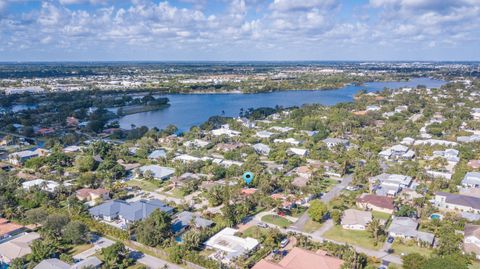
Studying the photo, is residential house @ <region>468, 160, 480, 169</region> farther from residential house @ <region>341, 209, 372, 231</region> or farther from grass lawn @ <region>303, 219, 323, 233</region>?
grass lawn @ <region>303, 219, 323, 233</region>

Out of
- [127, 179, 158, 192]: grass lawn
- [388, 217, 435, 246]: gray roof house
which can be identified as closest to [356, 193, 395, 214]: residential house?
[388, 217, 435, 246]: gray roof house

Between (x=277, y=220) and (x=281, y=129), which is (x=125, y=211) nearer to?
(x=277, y=220)

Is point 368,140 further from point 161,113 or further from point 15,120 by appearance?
point 15,120

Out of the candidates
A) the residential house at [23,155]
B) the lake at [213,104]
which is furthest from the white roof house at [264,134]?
the residential house at [23,155]

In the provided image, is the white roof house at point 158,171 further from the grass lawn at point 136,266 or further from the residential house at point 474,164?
the residential house at point 474,164

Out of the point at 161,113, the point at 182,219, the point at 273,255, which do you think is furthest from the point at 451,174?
the point at 161,113
